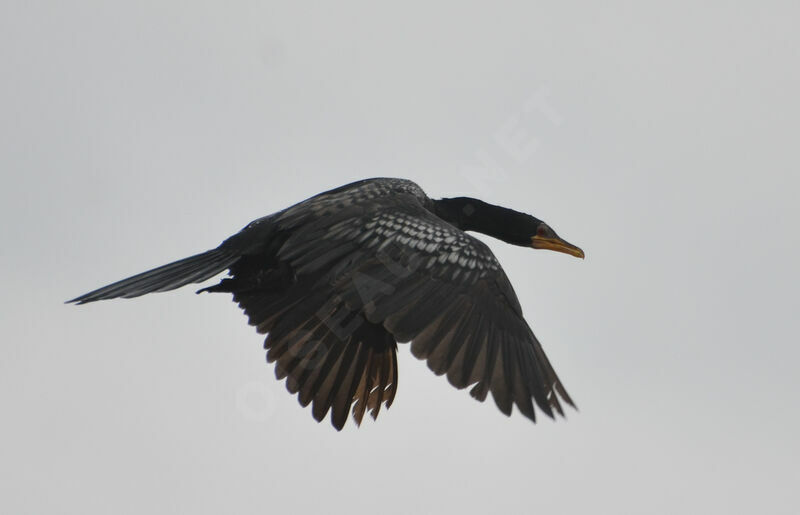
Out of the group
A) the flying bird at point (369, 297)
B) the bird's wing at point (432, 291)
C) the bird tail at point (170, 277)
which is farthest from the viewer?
the bird tail at point (170, 277)

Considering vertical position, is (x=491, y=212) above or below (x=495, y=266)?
above

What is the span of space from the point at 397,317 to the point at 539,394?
1.24 meters

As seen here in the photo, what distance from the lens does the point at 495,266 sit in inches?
428

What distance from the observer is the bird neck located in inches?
541

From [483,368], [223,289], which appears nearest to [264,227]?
[223,289]

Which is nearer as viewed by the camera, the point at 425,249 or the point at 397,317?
the point at 397,317

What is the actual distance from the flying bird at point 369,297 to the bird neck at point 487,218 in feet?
1.70

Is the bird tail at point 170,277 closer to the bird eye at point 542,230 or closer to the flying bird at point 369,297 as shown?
the flying bird at point 369,297

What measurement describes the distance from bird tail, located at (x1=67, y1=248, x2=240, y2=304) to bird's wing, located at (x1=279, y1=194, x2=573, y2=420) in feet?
2.26

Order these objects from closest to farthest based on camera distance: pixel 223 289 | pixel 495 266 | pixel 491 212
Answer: pixel 495 266 → pixel 223 289 → pixel 491 212

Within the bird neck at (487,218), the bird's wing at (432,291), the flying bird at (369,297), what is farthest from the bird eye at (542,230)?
the bird's wing at (432,291)

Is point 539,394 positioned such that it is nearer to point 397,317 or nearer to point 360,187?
point 397,317

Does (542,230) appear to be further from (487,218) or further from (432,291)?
(432,291)

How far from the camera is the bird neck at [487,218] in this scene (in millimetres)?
13742
